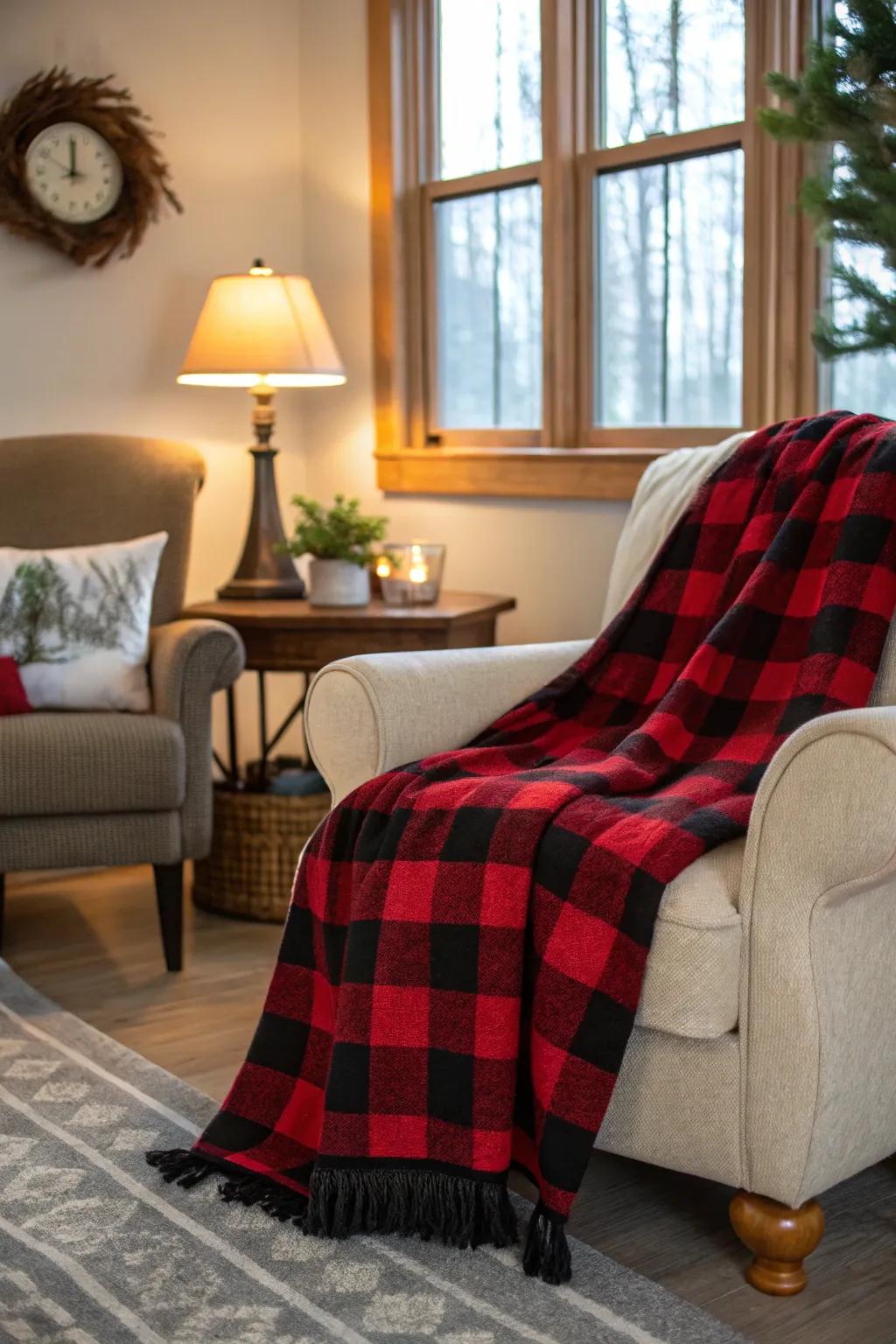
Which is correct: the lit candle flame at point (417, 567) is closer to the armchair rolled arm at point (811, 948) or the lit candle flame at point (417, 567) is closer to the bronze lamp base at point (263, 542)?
the bronze lamp base at point (263, 542)

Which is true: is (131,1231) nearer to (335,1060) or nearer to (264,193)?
(335,1060)

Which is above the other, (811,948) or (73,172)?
(73,172)

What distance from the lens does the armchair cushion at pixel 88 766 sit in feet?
9.01

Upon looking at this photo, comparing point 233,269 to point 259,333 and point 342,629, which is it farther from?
point 342,629

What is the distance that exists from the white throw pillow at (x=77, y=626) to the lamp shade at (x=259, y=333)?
1.63 feet

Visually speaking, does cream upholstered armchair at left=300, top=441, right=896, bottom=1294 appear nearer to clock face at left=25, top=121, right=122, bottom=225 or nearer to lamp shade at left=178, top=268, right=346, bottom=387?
lamp shade at left=178, top=268, right=346, bottom=387

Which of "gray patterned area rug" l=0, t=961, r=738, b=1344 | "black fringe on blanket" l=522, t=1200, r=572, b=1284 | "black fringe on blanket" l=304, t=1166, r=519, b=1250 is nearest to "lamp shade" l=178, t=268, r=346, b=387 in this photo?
"gray patterned area rug" l=0, t=961, r=738, b=1344

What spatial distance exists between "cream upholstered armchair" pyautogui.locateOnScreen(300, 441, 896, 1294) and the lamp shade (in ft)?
5.96

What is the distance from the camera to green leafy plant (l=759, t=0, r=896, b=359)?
2.07 meters

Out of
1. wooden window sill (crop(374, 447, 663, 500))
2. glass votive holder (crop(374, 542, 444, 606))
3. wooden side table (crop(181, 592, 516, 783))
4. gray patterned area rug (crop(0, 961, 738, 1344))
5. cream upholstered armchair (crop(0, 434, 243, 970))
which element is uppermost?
wooden window sill (crop(374, 447, 663, 500))

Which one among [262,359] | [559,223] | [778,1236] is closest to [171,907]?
[262,359]

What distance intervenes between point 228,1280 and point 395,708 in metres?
0.80

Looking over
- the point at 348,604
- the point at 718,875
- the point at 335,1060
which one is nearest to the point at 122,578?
the point at 348,604

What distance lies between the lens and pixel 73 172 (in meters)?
3.50
